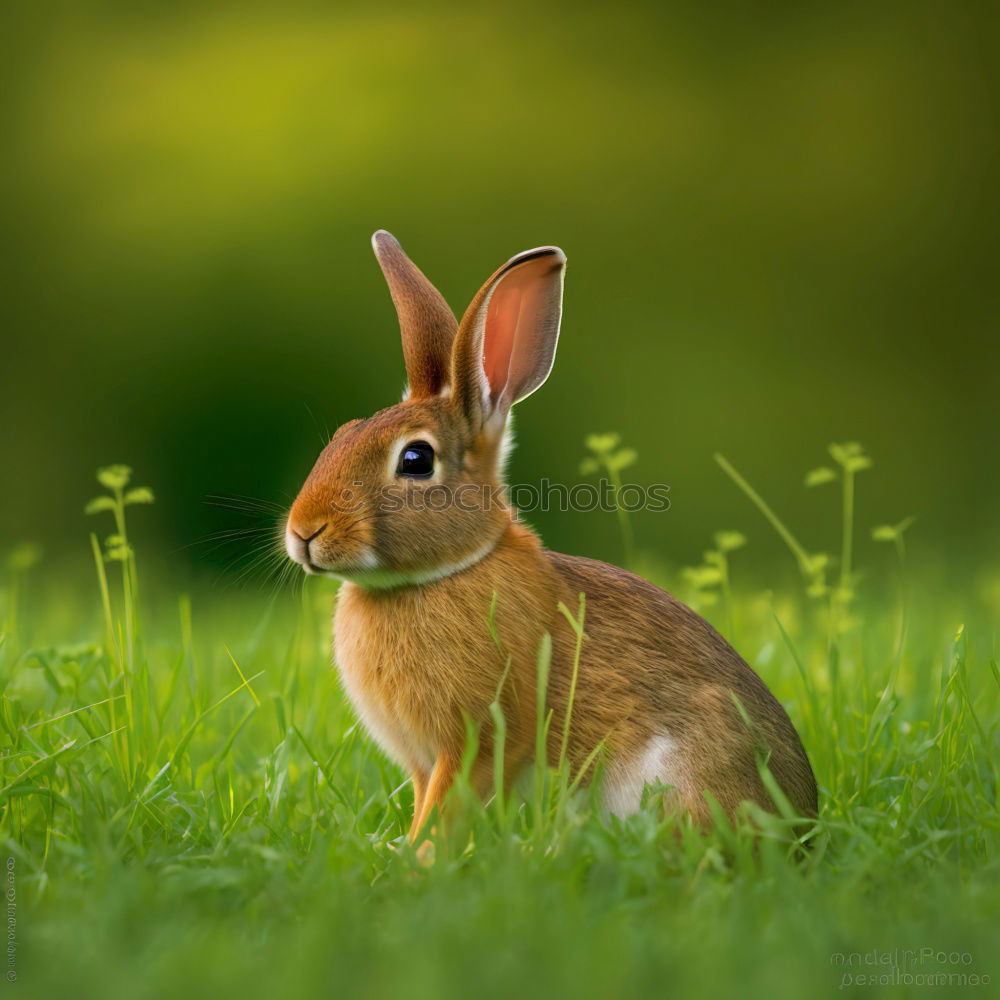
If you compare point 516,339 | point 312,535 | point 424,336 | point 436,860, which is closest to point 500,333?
point 516,339

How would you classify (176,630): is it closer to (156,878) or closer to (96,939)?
(156,878)

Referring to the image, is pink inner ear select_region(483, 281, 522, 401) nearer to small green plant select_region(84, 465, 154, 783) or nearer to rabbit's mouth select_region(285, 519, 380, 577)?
rabbit's mouth select_region(285, 519, 380, 577)

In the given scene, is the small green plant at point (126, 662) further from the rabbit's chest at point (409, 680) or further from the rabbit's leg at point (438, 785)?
the rabbit's leg at point (438, 785)

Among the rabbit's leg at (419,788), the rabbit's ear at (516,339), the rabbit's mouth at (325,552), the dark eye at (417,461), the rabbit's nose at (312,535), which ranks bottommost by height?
the rabbit's leg at (419,788)

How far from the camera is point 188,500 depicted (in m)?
8.88

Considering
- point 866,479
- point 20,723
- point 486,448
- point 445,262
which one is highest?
point 445,262

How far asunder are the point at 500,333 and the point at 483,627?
94cm

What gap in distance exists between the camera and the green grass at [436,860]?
2256 mm

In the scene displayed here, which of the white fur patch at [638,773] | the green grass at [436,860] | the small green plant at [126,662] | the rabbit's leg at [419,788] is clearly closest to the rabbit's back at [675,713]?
the white fur patch at [638,773]

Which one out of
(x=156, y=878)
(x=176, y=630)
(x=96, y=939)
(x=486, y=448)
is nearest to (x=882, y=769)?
(x=486, y=448)

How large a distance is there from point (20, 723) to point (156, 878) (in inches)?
39.9

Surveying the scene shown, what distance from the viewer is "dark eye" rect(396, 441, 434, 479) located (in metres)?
3.72

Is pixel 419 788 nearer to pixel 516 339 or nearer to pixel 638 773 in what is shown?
pixel 638 773

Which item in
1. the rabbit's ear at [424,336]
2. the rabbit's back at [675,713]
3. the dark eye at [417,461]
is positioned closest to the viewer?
the rabbit's back at [675,713]
